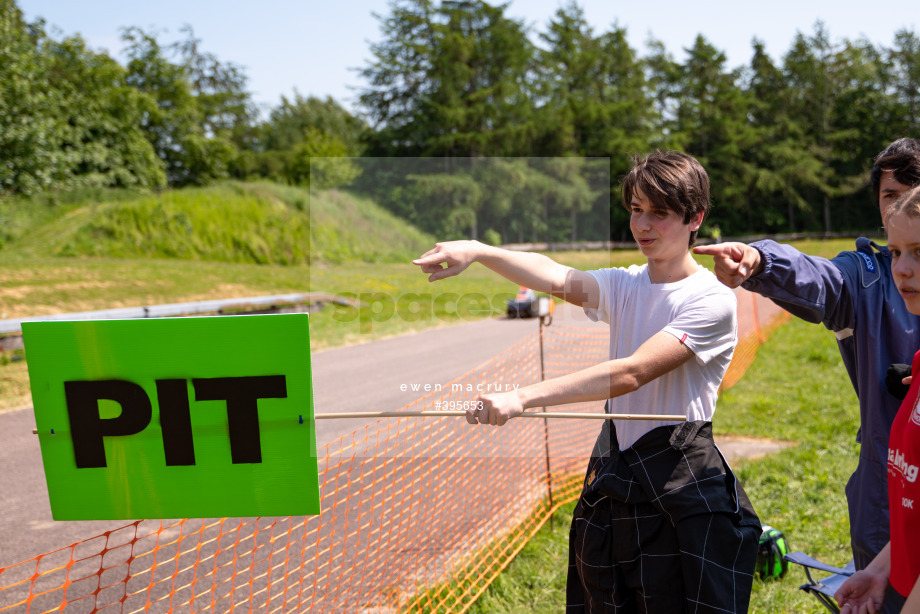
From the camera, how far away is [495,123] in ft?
111

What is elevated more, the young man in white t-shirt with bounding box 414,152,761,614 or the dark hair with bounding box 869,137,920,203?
the dark hair with bounding box 869,137,920,203

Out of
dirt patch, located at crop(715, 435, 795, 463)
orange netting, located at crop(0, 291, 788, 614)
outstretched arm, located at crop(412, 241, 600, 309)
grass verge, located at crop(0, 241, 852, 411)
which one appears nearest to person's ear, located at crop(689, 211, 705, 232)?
outstretched arm, located at crop(412, 241, 600, 309)

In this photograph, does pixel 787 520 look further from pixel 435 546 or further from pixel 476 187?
pixel 476 187

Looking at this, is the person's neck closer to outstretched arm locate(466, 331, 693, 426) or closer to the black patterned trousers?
outstretched arm locate(466, 331, 693, 426)

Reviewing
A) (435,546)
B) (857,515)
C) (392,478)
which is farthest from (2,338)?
(857,515)

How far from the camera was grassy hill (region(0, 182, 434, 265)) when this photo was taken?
17484 mm

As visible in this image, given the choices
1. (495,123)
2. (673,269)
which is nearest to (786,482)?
(673,269)

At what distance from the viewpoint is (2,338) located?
9391mm

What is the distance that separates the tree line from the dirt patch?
8.82 feet

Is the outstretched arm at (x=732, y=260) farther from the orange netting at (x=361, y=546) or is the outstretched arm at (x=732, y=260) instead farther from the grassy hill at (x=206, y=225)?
the grassy hill at (x=206, y=225)

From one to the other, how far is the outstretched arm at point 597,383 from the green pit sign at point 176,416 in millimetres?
496

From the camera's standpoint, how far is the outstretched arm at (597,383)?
1.58 m

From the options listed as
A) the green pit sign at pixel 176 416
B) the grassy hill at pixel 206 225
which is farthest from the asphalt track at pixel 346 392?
the grassy hill at pixel 206 225

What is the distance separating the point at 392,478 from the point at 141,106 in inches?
1285
